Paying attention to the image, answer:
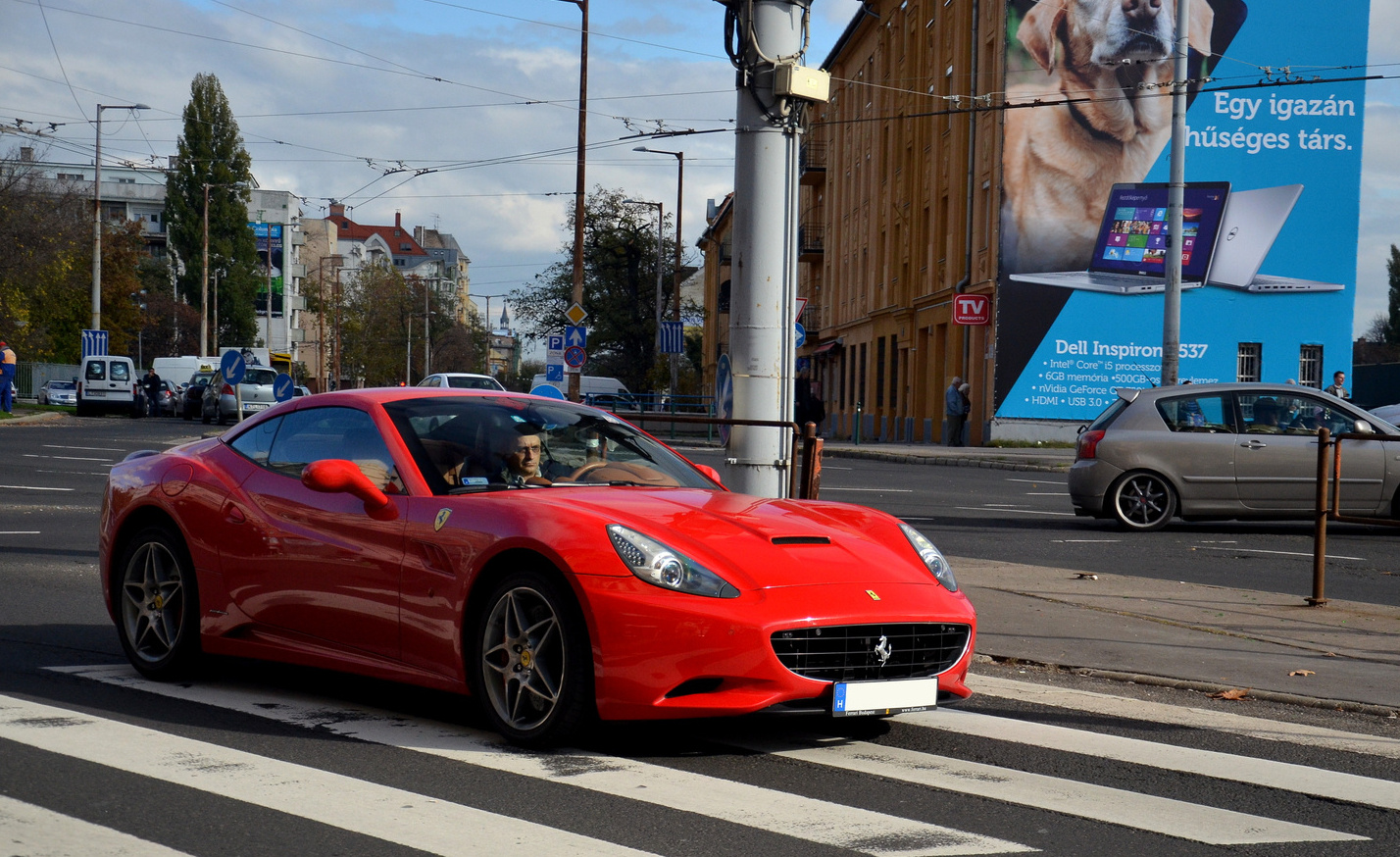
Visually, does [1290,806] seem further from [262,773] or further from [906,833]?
[262,773]

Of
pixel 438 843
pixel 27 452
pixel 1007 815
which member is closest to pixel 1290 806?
pixel 1007 815

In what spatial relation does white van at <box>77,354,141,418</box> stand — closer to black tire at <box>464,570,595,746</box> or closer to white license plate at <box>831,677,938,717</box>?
black tire at <box>464,570,595,746</box>

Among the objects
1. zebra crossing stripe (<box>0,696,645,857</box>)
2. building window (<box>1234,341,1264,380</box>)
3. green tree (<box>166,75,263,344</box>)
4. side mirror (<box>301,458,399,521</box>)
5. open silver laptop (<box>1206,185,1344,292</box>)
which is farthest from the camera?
green tree (<box>166,75,263,344</box>)

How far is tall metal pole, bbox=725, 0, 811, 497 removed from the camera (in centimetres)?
907

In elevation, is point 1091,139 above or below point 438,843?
above

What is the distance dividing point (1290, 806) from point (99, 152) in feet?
173

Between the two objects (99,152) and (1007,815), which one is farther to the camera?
(99,152)

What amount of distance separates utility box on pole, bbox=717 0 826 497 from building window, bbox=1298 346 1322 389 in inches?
1229

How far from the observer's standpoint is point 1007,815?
4559 mm

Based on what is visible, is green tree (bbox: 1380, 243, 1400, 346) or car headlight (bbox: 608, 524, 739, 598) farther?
green tree (bbox: 1380, 243, 1400, 346)

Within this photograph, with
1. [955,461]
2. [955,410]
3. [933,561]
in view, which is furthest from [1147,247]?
[933,561]

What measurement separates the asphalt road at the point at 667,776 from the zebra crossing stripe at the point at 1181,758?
0.02 meters

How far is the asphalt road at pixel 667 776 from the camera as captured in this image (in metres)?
4.22

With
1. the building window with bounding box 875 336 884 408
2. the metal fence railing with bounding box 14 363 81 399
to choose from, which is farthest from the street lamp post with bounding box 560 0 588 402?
the metal fence railing with bounding box 14 363 81 399
